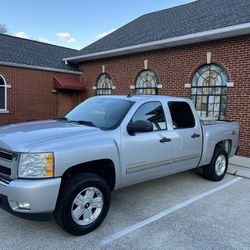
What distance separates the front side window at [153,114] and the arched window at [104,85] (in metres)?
9.51

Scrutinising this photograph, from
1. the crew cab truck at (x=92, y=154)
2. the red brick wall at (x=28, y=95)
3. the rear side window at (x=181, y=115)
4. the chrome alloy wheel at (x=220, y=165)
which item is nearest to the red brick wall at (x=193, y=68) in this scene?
the chrome alloy wheel at (x=220, y=165)

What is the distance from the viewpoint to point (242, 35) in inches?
335

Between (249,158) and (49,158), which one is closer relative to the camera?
(49,158)

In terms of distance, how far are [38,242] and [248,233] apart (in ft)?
9.39

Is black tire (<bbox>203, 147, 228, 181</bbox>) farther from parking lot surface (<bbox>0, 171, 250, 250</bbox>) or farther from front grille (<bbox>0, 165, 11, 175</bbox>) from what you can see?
front grille (<bbox>0, 165, 11, 175</bbox>)

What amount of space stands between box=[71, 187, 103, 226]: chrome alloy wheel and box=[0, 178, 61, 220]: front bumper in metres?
0.36

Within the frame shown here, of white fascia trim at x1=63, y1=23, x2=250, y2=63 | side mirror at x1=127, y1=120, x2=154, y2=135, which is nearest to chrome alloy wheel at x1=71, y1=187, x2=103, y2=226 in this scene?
side mirror at x1=127, y1=120, x2=154, y2=135

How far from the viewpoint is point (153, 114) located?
14.9ft

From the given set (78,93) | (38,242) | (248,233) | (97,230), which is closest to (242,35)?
(248,233)

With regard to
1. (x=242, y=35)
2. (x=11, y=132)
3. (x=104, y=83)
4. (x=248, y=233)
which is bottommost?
(x=248, y=233)

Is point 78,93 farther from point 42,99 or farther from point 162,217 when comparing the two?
point 162,217

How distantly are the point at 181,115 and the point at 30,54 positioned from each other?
12.3 metres

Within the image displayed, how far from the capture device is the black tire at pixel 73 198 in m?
3.20

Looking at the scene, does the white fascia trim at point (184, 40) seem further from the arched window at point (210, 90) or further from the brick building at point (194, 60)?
the arched window at point (210, 90)
